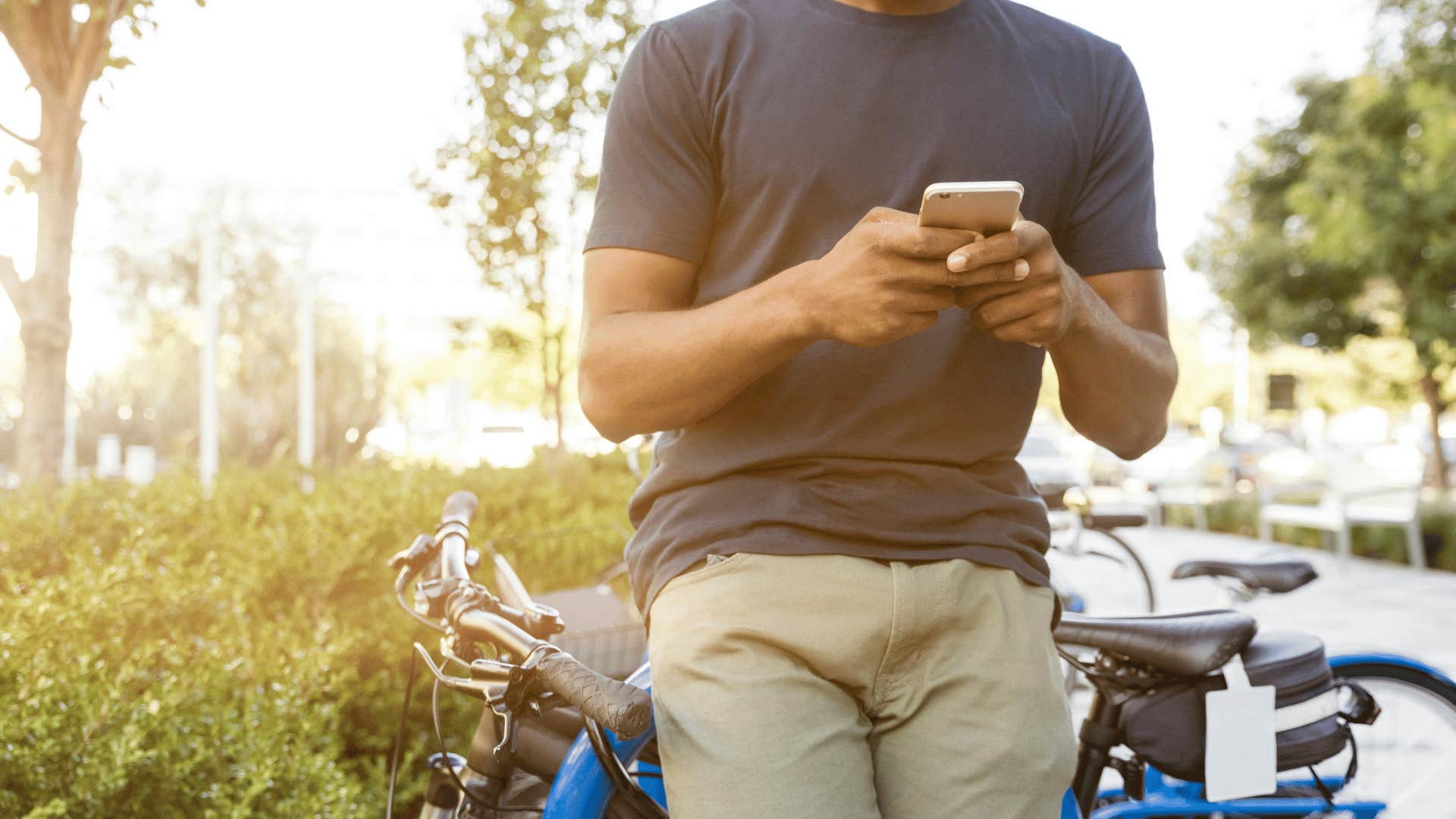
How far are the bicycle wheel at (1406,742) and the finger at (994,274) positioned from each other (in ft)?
6.96

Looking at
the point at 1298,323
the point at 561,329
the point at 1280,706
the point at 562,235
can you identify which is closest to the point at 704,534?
the point at 1280,706

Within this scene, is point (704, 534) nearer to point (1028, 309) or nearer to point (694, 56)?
point (1028, 309)

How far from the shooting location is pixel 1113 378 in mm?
1525

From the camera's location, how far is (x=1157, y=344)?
5.22 ft

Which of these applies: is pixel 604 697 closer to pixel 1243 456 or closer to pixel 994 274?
pixel 994 274

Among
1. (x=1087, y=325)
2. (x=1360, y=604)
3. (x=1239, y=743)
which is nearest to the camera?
(x=1087, y=325)

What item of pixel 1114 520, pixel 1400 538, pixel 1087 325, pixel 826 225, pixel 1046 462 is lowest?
pixel 1400 538

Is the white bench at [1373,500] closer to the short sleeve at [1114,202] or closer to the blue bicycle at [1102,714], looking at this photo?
the blue bicycle at [1102,714]

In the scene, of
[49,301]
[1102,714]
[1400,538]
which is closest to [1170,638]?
[1102,714]

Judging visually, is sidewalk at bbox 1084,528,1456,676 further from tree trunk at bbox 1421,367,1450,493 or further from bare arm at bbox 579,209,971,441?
bare arm at bbox 579,209,971,441

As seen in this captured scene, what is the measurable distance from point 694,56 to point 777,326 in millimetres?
408

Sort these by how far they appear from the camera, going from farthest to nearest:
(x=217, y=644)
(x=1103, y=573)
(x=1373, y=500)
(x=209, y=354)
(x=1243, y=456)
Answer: (x=1243, y=456)
(x=1373, y=500)
(x=1103, y=573)
(x=209, y=354)
(x=217, y=644)

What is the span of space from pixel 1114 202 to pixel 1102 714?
4.47 feet

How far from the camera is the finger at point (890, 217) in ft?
3.98
